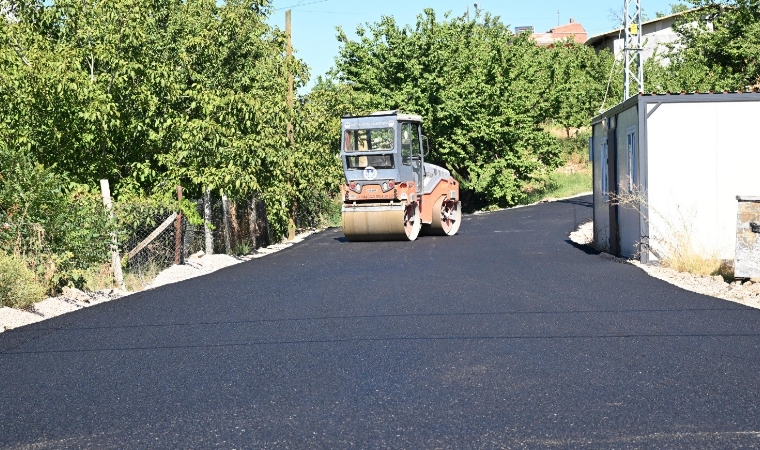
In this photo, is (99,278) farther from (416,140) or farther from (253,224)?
(416,140)

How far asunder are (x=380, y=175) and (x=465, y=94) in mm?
19779

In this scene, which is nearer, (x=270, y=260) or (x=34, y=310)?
(x=34, y=310)

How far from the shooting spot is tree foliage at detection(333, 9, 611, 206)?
151ft

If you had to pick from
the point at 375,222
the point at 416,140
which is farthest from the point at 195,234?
the point at 416,140

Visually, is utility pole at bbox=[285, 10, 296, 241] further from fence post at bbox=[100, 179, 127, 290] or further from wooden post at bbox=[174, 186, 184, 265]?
fence post at bbox=[100, 179, 127, 290]

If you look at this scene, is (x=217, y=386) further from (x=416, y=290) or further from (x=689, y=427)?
(x=416, y=290)

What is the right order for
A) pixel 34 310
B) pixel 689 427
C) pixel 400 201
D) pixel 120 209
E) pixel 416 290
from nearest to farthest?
pixel 689 427 < pixel 34 310 < pixel 416 290 < pixel 120 209 < pixel 400 201

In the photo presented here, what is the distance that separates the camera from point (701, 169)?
19578mm

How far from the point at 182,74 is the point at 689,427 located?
17.3 meters

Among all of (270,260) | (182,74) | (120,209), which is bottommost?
(270,260)

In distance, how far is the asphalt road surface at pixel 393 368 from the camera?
6.76 meters

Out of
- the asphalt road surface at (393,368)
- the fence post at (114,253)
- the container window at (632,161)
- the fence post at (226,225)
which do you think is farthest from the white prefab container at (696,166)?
the fence post at (226,225)

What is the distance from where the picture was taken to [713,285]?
1561cm

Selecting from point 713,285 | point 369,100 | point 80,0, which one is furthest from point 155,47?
point 369,100
